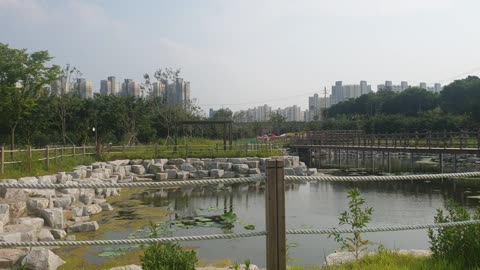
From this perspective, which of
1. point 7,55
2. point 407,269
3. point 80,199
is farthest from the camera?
point 7,55

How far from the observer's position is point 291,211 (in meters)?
12.4

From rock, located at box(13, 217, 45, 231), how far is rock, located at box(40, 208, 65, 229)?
25 centimetres

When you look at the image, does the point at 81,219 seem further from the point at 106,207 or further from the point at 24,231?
the point at 24,231

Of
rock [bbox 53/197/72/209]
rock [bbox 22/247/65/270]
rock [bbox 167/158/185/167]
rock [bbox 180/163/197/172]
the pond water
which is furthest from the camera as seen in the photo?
rock [bbox 167/158/185/167]

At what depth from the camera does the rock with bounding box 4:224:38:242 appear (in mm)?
7508

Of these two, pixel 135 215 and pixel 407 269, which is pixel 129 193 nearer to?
pixel 135 215

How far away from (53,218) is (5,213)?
1095mm

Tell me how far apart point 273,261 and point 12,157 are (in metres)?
14.3

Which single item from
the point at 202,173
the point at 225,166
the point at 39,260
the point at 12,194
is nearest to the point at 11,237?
the point at 39,260

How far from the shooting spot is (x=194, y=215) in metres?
11.7

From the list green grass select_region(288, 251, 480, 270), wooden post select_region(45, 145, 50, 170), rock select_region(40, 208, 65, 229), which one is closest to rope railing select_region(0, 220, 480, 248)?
green grass select_region(288, 251, 480, 270)

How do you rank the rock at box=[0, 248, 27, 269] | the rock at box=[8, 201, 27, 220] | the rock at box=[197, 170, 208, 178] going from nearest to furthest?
the rock at box=[0, 248, 27, 269], the rock at box=[8, 201, 27, 220], the rock at box=[197, 170, 208, 178]

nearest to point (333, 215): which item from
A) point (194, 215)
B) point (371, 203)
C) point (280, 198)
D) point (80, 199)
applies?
point (371, 203)

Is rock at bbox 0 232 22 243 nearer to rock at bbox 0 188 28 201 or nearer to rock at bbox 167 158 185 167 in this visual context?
rock at bbox 0 188 28 201
